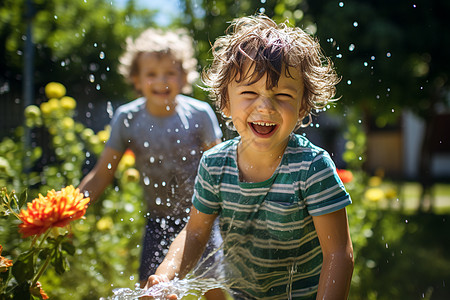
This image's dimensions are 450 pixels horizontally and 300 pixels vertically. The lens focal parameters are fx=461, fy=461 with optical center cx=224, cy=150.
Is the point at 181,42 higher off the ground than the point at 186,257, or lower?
higher

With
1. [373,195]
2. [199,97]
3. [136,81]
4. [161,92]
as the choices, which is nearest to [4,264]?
[161,92]

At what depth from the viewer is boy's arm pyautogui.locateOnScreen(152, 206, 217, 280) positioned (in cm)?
133

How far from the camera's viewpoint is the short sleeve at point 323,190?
117 cm

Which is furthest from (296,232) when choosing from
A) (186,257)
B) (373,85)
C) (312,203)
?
(373,85)

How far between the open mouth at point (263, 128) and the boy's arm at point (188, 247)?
328 millimetres

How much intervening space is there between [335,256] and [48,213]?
74cm

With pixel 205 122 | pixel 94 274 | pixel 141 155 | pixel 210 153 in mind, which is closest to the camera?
pixel 210 153

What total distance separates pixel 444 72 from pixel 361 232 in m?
3.25

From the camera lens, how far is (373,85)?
4.25 meters

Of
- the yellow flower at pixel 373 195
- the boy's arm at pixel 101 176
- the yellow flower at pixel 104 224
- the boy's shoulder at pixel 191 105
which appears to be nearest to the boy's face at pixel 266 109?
the boy's shoulder at pixel 191 105

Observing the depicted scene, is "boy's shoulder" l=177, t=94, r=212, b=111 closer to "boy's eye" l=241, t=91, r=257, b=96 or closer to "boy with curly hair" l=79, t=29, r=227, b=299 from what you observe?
"boy with curly hair" l=79, t=29, r=227, b=299

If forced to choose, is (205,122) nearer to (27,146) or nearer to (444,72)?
(27,146)

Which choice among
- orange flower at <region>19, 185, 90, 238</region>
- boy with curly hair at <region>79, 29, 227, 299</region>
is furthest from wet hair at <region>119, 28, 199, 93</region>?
orange flower at <region>19, 185, 90, 238</region>

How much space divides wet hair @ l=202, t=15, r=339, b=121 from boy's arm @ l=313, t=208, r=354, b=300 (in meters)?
0.36
